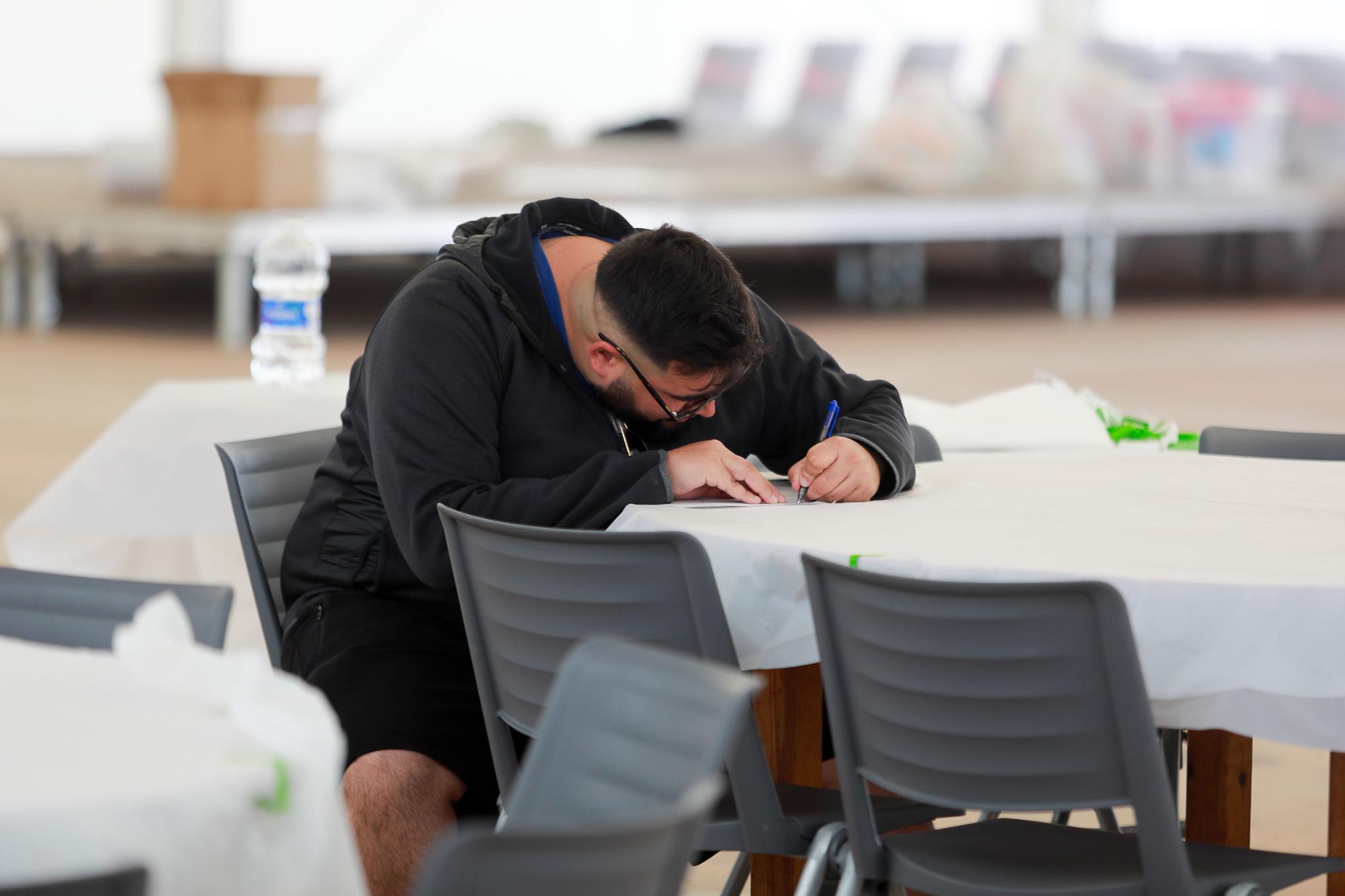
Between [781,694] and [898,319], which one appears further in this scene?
[898,319]

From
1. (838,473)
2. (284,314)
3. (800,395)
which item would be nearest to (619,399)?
(838,473)

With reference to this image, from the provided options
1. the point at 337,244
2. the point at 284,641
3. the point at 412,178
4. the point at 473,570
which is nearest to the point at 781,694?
the point at 473,570

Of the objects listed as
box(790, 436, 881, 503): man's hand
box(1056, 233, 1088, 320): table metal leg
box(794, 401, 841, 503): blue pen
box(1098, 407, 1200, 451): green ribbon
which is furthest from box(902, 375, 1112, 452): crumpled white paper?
box(1056, 233, 1088, 320): table metal leg

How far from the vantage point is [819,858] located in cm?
197

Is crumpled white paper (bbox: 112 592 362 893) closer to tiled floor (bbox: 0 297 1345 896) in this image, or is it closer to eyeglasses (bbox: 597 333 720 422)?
eyeglasses (bbox: 597 333 720 422)

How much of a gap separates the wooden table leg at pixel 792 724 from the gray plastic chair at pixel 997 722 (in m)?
0.36

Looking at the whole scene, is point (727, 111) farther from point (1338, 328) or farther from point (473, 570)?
point (473, 570)

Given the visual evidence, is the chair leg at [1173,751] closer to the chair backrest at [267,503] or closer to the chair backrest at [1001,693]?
the chair backrest at [1001,693]

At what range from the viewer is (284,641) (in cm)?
252

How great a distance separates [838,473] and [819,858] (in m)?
0.60

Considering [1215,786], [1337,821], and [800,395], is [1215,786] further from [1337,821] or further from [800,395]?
[800,395]

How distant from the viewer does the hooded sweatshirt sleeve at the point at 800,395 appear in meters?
2.69

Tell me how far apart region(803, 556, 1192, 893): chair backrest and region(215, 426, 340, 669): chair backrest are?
1073mm

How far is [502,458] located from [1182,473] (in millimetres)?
982
